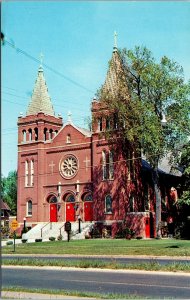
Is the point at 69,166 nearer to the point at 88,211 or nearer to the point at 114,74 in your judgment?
the point at 88,211

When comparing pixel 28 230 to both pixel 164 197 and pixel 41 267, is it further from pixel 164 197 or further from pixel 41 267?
pixel 41 267

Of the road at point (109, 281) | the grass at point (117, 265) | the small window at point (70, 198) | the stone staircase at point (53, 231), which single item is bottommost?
the road at point (109, 281)

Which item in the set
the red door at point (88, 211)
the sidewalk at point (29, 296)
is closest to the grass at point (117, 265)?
the sidewalk at point (29, 296)

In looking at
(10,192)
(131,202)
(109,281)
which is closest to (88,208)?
(131,202)

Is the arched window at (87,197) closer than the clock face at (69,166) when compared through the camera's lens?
Yes

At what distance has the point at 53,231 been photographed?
168 ft

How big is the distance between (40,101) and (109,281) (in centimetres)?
4440

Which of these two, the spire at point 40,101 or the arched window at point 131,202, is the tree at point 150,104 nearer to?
the arched window at point 131,202

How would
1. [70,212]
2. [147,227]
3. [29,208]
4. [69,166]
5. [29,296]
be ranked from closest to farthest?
1. [29,296]
2. [147,227]
3. [70,212]
4. [69,166]
5. [29,208]

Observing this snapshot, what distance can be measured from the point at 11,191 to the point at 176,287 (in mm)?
88490

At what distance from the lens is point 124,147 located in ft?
162

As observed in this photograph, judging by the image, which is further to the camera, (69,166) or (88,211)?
(69,166)

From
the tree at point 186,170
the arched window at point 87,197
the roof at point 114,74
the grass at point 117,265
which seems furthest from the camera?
the arched window at point 87,197

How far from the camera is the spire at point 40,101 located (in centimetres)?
5781
